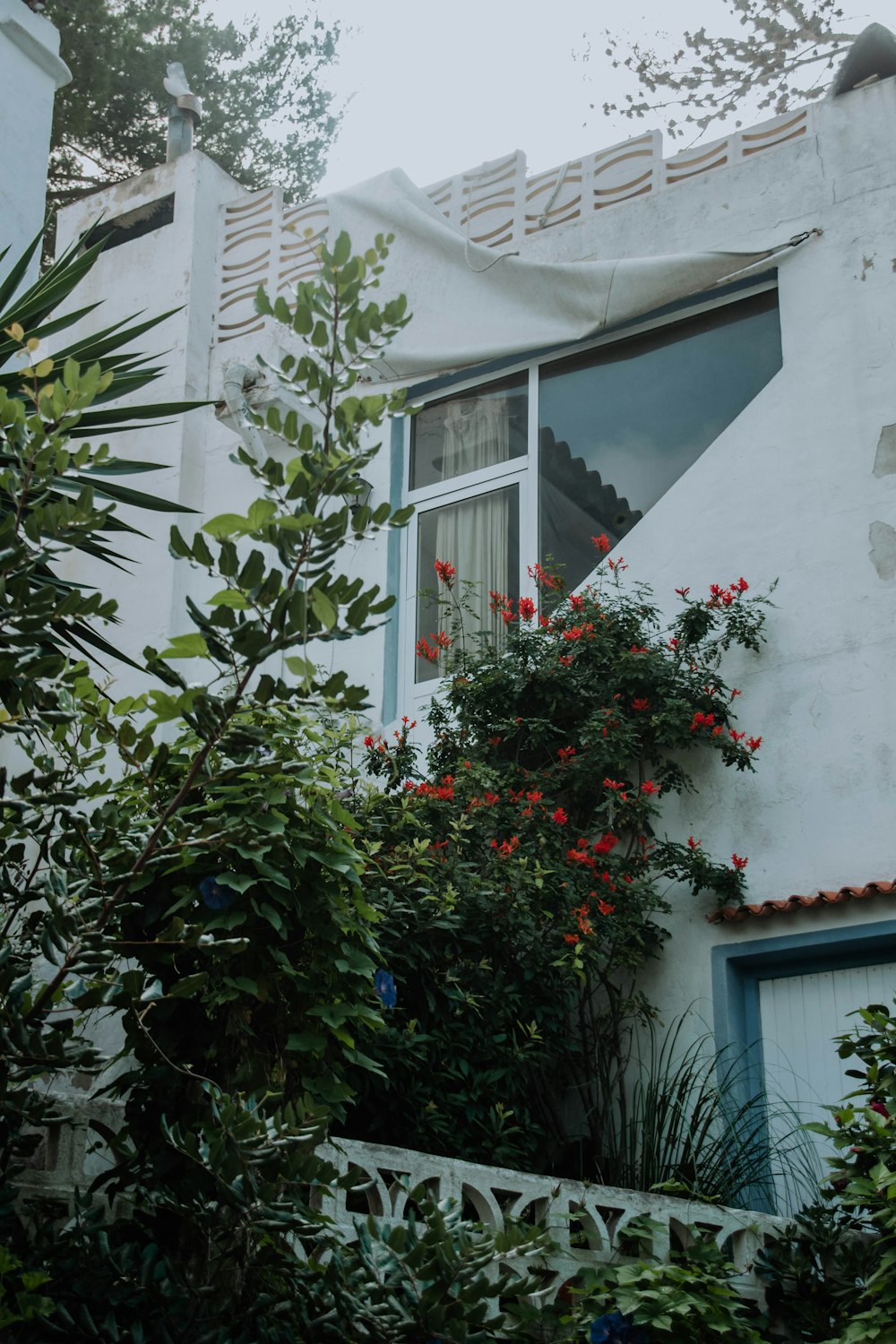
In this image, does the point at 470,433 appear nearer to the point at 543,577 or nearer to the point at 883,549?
the point at 543,577

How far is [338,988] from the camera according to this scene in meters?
4.36

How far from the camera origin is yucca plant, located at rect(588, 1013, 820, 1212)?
5.73 meters

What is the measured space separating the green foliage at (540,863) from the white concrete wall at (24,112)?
3906mm

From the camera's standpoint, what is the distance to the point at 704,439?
8.13 metres

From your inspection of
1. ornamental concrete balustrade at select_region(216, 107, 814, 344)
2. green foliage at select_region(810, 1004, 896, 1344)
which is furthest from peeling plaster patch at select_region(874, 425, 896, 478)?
green foliage at select_region(810, 1004, 896, 1344)

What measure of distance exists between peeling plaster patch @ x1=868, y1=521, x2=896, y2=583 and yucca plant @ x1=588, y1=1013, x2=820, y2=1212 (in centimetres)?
221

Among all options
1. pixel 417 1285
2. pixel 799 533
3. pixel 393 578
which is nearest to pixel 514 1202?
pixel 417 1285

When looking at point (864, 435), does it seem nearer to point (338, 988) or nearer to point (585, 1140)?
point (585, 1140)

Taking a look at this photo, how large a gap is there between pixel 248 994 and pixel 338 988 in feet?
0.82

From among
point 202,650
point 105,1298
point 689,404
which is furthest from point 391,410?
point 689,404

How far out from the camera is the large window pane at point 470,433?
891 centimetres

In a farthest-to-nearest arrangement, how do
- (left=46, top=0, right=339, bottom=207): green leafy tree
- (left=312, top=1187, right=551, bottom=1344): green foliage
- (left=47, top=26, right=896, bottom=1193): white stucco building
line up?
1. (left=46, top=0, right=339, bottom=207): green leafy tree
2. (left=47, top=26, right=896, bottom=1193): white stucco building
3. (left=312, top=1187, right=551, bottom=1344): green foliage

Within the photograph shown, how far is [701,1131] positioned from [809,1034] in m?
0.77

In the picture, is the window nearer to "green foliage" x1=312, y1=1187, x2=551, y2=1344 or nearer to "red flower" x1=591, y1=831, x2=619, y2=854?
"red flower" x1=591, y1=831, x2=619, y2=854
